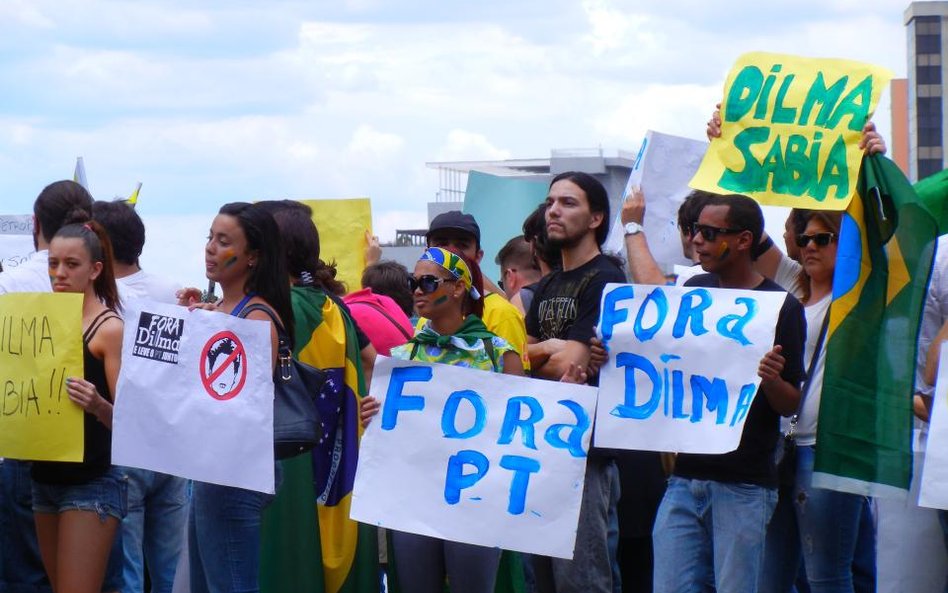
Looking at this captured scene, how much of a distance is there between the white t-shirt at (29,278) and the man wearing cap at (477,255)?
1873mm

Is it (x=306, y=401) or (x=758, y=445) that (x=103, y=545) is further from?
(x=758, y=445)

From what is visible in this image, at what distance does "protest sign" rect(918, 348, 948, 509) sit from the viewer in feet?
17.9

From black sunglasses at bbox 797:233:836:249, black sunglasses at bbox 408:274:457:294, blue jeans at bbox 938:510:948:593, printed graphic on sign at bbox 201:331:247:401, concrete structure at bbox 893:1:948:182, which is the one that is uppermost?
concrete structure at bbox 893:1:948:182

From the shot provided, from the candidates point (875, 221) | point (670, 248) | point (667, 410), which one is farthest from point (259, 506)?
point (670, 248)

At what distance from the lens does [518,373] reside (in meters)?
6.04

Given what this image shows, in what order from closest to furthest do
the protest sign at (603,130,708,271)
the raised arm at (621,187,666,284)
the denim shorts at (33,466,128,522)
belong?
the denim shorts at (33,466,128,522), the raised arm at (621,187,666,284), the protest sign at (603,130,708,271)

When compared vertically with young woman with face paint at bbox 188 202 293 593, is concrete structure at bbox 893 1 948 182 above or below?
above

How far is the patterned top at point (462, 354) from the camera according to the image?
5.96m

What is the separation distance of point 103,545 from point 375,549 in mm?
1372

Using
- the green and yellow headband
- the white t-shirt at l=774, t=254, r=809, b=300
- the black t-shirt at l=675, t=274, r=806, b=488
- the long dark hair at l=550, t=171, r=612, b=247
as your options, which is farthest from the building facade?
the green and yellow headband

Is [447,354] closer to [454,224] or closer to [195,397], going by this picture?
[195,397]

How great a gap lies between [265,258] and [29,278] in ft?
5.79

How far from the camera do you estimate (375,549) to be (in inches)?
262

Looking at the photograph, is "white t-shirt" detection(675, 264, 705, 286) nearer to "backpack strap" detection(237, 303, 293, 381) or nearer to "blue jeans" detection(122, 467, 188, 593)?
"backpack strap" detection(237, 303, 293, 381)
